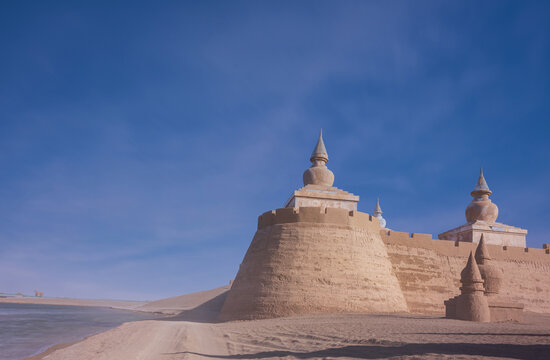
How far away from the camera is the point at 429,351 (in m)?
7.39

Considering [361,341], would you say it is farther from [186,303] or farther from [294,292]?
[186,303]

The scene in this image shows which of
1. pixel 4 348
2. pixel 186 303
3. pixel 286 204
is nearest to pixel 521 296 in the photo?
pixel 286 204

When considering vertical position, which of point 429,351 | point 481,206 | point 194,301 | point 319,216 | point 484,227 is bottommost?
point 194,301

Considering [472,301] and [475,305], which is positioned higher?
[472,301]

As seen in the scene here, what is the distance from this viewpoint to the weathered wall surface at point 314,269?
18.6m

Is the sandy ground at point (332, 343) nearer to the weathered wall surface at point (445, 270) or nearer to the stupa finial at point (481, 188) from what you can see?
the weathered wall surface at point (445, 270)

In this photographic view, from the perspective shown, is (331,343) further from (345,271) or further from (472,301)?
(345,271)

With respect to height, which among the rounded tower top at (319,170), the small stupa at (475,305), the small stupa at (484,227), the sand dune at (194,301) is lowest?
the sand dune at (194,301)

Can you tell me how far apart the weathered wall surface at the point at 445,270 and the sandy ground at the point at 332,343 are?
11031 millimetres

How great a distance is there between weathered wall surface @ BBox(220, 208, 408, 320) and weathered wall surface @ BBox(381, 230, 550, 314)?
1440 mm

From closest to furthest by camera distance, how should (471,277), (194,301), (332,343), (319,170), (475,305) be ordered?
(332,343)
(475,305)
(471,277)
(319,170)
(194,301)

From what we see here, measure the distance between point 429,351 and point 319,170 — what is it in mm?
22173

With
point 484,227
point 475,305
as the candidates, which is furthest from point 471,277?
point 484,227

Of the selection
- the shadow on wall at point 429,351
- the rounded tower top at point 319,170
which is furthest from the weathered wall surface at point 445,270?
the shadow on wall at point 429,351
